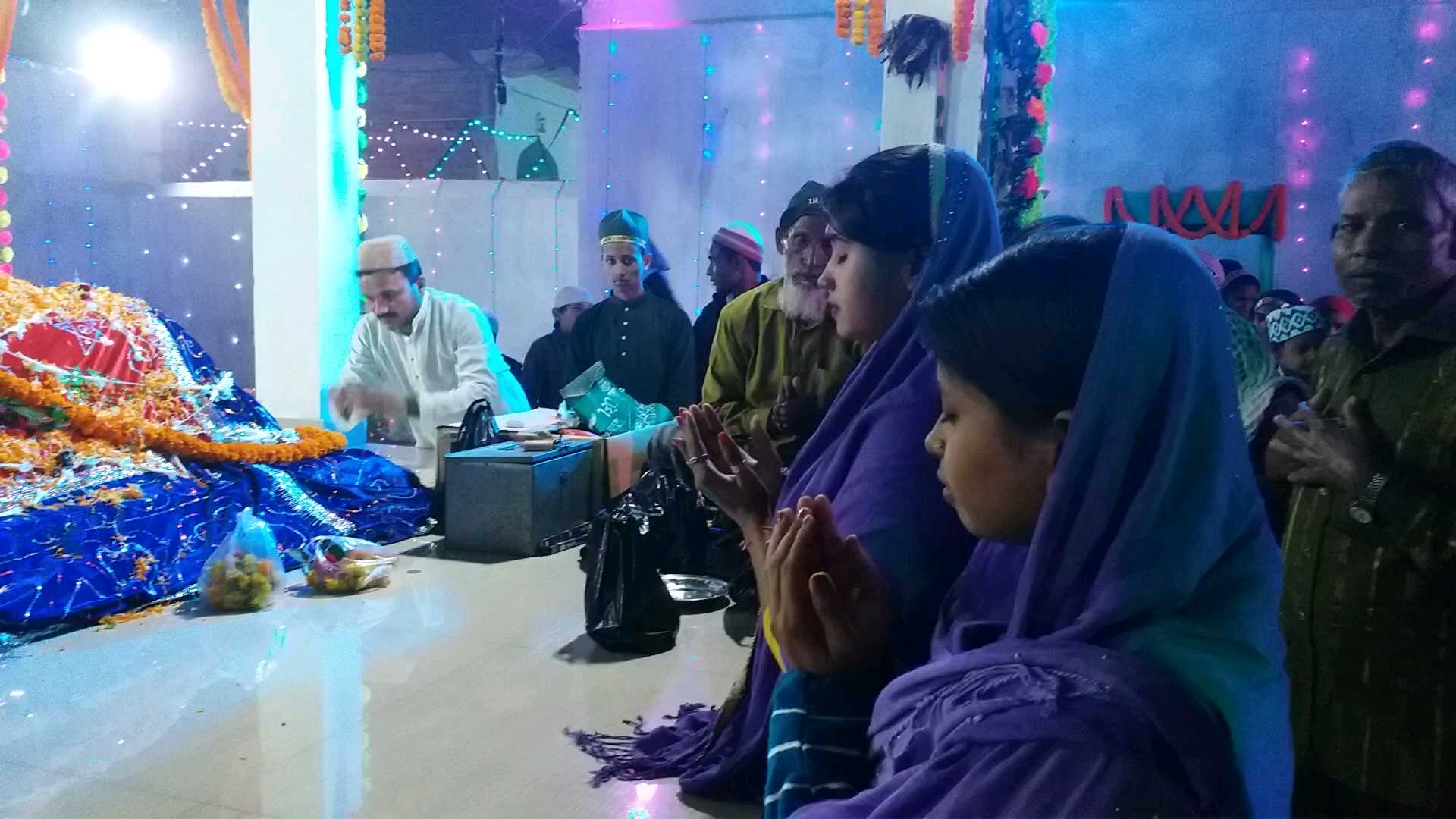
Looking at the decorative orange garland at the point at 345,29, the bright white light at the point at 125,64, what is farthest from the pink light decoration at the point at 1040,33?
the bright white light at the point at 125,64

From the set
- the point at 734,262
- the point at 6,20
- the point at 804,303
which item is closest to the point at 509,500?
the point at 734,262

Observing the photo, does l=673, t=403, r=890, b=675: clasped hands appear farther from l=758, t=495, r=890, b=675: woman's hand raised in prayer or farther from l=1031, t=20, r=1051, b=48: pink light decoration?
l=1031, t=20, r=1051, b=48: pink light decoration

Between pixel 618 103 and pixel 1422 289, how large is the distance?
6.94 m

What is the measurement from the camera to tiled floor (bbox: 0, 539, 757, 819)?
2.19 meters

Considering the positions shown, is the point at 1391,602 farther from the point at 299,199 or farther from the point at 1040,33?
the point at 299,199

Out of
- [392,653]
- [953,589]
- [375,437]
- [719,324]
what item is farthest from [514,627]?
[375,437]

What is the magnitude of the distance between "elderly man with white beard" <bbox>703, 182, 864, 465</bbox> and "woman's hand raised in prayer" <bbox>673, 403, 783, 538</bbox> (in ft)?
1.74

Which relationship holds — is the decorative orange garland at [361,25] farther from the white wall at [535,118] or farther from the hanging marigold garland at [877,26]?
the white wall at [535,118]

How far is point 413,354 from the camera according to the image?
533cm

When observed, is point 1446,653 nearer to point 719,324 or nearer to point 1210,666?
point 1210,666

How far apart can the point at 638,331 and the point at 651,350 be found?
0.45 ft

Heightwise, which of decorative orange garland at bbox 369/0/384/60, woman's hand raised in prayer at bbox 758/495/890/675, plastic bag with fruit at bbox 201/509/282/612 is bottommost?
plastic bag with fruit at bbox 201/509/282/612

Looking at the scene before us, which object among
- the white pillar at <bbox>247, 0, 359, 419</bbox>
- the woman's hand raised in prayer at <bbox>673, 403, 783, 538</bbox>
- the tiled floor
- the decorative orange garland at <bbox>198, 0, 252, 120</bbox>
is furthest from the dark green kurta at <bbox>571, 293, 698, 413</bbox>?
the decorative orange garland at <bbox>198, 0, 252, 120</bbox>

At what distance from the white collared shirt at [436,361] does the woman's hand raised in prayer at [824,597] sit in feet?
14.0
